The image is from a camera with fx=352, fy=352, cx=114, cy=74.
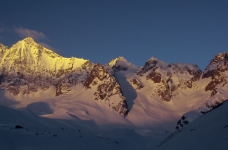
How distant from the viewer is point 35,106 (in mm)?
173875

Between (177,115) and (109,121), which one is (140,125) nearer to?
(109,121)

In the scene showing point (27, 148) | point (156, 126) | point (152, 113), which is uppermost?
point (152, 113)

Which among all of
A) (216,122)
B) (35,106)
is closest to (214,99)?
(35,106)

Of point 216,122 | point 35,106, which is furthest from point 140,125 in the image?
point 216,122

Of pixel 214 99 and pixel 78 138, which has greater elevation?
pixel 214 99

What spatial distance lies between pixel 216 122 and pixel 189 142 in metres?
2.39

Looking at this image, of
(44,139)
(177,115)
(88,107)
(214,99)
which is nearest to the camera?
(44,139)

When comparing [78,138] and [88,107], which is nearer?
[78,138]

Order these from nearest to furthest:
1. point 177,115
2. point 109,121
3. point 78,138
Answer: point 78,138 → point 109,121 → point 177,115

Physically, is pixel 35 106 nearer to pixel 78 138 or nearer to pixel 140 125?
pixel 140 125

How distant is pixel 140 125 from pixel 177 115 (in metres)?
35.5

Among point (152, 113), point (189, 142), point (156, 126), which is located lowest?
point (189, 142)

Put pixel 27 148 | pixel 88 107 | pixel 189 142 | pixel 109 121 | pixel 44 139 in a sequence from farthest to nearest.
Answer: pixel 88 107, pixel 109 121, pixel 44 139, pixel 27 148, pixel 189 142

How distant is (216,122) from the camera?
859 inches
